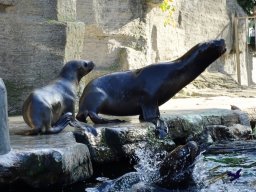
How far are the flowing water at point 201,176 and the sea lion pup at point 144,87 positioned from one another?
0.59 metres

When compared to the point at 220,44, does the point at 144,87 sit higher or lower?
lower

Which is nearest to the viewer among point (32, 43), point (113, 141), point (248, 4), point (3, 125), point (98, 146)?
point (3, 125)

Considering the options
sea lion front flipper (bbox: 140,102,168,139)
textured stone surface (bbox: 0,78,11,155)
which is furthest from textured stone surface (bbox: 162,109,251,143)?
textured stone surface (bbox: 0,78,11,155)

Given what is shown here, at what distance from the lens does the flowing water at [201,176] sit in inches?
150

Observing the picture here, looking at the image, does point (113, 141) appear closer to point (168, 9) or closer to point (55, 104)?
point (55, 104)

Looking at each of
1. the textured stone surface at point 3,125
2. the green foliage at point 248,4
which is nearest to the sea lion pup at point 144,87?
the textured stone surface at point 3,125

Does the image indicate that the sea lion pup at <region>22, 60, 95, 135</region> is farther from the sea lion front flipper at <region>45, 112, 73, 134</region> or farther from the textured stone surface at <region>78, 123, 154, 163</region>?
the textured stone surface at <region>78, 123, 154, 163</region>

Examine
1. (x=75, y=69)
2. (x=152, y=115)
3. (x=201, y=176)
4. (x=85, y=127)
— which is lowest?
(x=201, y=176)

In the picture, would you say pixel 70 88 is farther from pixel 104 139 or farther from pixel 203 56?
pixel 203 56

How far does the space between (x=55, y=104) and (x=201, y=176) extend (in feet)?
4.78

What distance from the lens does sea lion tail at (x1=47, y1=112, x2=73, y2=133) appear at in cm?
447

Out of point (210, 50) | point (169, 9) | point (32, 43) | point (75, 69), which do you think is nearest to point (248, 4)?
point (169, 9)

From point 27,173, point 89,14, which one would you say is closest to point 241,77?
point 89,14

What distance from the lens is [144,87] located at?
539cm
